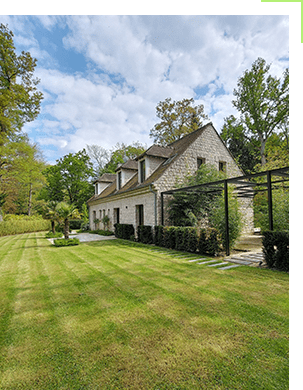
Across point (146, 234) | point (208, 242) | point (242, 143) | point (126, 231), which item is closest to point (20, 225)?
point (126, 231)

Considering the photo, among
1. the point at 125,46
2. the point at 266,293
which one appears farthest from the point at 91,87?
the point at 266,293

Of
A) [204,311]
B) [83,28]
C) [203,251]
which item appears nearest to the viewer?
[83,28]

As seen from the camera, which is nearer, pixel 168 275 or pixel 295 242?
pixel 295 242

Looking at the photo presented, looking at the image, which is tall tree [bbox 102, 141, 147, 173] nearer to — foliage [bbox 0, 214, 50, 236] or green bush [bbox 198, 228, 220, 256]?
foliage [bbox 0, 214, 50, 236]

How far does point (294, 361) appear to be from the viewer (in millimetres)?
630

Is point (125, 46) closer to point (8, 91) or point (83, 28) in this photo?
point (83, 28)

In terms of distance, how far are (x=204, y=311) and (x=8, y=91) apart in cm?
1992

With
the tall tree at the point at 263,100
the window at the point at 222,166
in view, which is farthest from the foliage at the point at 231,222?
the tall tree at the point at 263,100

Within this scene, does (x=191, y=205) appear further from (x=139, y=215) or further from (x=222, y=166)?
(x=222, y=166)

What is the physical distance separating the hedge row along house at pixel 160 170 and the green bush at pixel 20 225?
A: 12774 millimetres

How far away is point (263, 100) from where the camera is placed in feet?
72.2

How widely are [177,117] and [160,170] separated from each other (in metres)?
14.6

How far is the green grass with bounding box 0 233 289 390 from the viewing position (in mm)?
2023

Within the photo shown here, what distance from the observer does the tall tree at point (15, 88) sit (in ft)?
51.4
